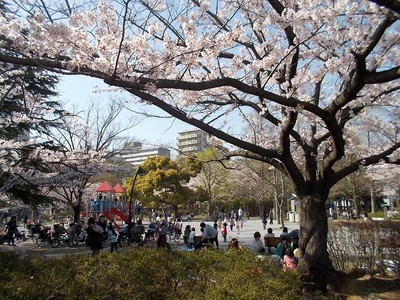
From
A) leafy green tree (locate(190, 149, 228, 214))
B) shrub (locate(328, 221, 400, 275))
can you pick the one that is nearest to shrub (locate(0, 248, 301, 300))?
shrub (locate(328, 221, 400, 275))

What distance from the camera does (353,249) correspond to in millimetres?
8188

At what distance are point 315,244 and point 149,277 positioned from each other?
405cm

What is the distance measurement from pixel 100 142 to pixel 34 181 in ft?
29.8

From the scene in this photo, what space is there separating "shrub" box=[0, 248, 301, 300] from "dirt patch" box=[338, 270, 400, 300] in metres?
3.37

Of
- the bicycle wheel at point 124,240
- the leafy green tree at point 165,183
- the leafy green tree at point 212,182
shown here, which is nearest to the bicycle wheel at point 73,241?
the bicycle wheel at point 124,240

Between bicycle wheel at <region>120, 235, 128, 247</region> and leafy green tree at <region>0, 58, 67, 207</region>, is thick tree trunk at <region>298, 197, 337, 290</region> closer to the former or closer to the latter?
leafy green tree at <region>0, 58, 67, 207</region>

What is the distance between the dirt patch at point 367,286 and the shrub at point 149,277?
3.37 metres

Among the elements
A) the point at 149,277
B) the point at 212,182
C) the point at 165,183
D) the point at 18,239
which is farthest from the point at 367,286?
the point at 212,182

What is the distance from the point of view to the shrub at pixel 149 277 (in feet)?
10.3

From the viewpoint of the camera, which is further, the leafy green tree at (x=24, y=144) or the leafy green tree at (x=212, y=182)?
the leafy green tree at (x=212, y=182)

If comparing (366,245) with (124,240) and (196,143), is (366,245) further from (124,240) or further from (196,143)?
(124,240)

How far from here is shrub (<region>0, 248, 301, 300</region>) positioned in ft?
10.3

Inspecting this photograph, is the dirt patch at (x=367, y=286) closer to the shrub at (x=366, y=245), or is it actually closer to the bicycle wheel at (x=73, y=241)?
the shrub at (x=366, y=245)

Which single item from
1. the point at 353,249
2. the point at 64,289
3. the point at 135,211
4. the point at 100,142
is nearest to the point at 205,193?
the point at 135,211
